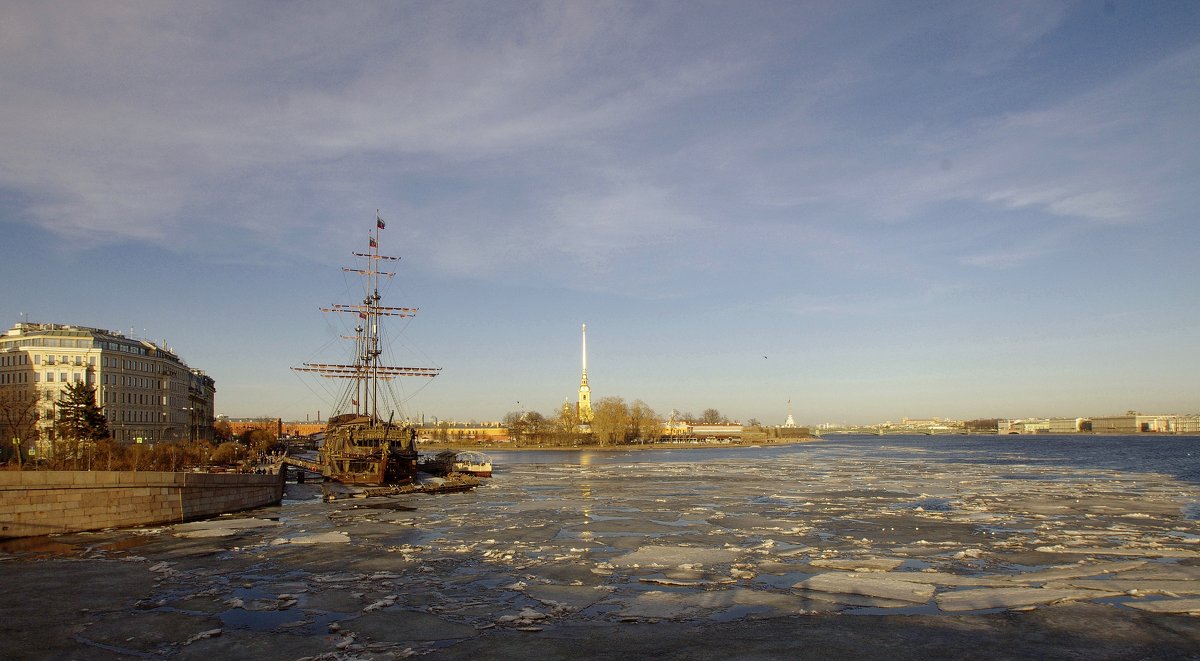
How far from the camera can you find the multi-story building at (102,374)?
89500 mm

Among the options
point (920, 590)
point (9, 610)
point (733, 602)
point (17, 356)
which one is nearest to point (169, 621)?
point (9, 610)

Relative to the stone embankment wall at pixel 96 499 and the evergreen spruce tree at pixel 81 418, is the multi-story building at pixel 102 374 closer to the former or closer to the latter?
the evergreen spruce tree at pixel 81 418

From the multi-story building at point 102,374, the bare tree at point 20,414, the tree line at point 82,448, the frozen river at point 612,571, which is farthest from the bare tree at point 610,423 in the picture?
the frozen river at point 612,571

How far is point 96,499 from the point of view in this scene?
31.5m

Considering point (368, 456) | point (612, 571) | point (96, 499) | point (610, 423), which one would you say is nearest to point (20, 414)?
point (368, 456)

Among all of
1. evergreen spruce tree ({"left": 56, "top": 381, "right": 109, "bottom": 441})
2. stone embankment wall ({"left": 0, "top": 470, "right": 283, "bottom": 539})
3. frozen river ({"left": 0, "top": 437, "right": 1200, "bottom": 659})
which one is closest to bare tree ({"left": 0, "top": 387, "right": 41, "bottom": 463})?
evergreen spruce tree ({"left": 56, "top": 381, "right": 109, "bottom": 441})

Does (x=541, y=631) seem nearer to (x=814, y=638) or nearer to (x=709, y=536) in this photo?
(x=814, y=638)

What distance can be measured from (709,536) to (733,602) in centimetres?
1165

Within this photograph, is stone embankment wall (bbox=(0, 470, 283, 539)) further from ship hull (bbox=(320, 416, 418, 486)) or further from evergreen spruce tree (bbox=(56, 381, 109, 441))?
evergreen spruce tree (bbox=(56, 381, 109, 441))

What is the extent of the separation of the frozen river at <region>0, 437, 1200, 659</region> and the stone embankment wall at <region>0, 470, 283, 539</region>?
1.31m

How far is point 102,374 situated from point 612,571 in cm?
9497

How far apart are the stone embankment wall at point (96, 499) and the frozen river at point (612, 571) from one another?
131cm

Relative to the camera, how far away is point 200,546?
28.2 meters

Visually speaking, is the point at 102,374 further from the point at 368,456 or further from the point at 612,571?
the point at 612,571
